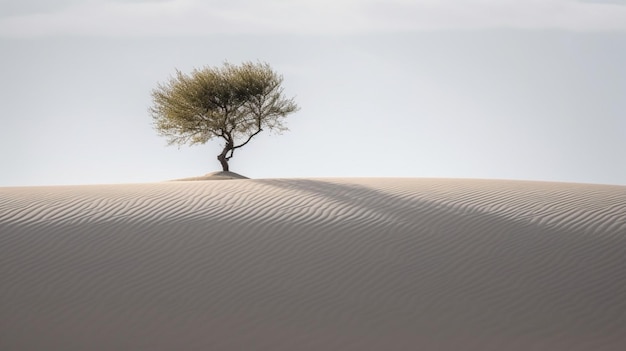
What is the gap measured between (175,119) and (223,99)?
176cm

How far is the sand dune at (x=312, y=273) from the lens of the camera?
343 inches

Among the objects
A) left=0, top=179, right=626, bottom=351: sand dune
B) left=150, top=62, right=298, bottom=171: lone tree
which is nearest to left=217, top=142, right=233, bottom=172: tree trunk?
left=150, top=62, right=298, bottom=171: lone tree

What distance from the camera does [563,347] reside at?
27.7ft

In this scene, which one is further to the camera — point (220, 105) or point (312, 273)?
point (220, 105)

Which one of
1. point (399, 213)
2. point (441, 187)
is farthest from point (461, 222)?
point (441, 187)

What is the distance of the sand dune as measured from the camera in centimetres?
870

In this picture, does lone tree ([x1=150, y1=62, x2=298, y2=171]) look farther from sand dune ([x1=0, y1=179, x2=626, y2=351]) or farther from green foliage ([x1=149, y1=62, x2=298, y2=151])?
sand dune ([x1=0, y1=179, x2=626, y2=351])

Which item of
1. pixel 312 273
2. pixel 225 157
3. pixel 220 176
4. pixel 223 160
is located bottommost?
pixel 312 273

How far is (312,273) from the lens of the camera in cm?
993

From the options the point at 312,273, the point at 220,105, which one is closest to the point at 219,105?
the point at 220,105

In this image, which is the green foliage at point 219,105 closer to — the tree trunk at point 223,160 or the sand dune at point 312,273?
the tree trunk at point 223,160

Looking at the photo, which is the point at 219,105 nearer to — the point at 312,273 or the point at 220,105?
the point at 220,105

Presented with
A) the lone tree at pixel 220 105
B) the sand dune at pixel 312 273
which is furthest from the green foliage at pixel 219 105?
the sand dune at pixel 312 273

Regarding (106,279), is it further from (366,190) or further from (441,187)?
(441,187)
